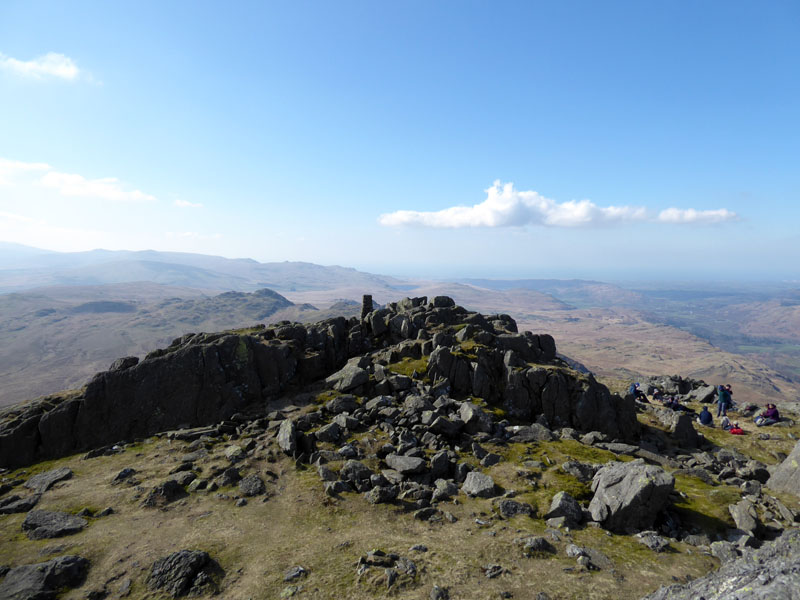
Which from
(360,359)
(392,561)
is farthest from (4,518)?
(360,359)

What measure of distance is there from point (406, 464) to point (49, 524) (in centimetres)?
2429

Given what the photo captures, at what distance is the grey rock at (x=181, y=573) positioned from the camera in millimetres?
18938

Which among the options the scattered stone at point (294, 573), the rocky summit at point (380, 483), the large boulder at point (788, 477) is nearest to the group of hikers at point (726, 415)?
the rocky summit at point (380, 483)

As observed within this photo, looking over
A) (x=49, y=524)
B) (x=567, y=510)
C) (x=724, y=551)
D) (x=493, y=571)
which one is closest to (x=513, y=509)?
(x=567, y=510)

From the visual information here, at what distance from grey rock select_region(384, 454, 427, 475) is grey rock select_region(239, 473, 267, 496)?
9.91 metres

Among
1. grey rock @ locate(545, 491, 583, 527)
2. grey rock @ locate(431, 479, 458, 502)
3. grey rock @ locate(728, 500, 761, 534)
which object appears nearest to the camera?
grey rock @ locate(728, 500, 761, 534)

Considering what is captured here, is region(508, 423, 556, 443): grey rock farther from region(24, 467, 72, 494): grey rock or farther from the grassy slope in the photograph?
region(24, 467, 72, 494): grey rock

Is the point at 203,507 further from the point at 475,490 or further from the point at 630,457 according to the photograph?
the point at 630,457

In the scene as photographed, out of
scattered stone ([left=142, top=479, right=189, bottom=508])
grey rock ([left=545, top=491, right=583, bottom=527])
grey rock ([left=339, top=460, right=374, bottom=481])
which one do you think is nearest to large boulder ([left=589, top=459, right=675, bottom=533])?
grey rock ([left=545, top=491, right=583, bottom=527])

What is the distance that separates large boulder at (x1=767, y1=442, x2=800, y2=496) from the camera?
27.7m

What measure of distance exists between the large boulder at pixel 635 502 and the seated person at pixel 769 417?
40.0 m

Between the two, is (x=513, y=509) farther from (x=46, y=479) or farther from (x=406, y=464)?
(x=46, y=479)

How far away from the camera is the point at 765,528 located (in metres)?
23.0

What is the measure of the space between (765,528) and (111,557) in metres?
39.4
